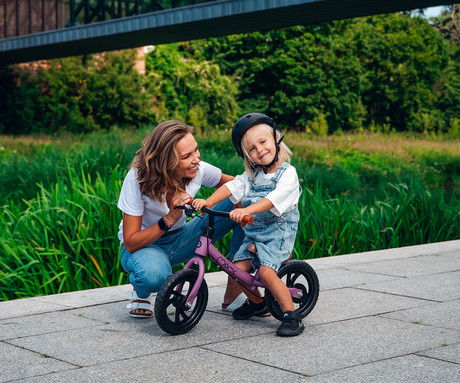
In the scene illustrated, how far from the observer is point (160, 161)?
3822mm

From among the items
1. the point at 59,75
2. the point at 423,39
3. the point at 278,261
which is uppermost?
the point at 423,39

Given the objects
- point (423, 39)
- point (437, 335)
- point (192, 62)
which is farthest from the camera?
point (423, 39)

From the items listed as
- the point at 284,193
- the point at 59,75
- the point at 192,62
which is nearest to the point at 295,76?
the point at 192,62

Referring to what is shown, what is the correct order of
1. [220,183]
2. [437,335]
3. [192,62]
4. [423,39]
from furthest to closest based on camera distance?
1. [423,39]
2. [192,62]
3. [220,183]
4. [437,335]

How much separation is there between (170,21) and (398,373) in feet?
51.2

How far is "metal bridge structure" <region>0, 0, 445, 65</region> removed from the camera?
14906mm

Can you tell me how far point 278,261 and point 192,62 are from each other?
95.4 feet

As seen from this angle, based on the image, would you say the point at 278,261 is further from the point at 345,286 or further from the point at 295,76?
the point at 295,76

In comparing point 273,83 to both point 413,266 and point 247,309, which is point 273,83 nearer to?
point 413,266

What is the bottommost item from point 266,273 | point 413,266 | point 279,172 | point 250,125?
point 413,266

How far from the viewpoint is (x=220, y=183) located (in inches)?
175

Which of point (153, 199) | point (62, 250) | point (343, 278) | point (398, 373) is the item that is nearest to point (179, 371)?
point (398, 373)

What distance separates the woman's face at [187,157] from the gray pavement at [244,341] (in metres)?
0.89

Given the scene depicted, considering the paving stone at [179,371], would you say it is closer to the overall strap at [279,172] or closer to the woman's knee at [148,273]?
the woman's knee at [148,273]
